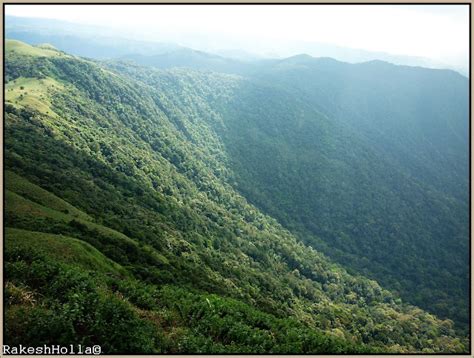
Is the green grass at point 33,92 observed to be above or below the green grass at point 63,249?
above

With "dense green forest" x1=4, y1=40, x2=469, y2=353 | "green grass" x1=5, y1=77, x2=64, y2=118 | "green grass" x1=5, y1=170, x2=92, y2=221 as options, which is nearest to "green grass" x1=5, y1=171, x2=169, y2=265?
"green grass" x1=5, y1=170, x2=92, y2=221

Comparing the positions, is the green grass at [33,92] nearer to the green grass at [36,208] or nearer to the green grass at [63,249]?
the green grass at [36,208]

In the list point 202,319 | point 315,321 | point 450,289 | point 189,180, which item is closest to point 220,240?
point 315,321

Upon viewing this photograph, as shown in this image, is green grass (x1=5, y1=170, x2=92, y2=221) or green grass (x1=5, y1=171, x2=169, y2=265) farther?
green grass (x1=5, y1=170, x2=92, y2=221)

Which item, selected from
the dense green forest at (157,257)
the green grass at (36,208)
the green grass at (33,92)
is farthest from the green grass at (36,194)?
the green grass at (33,92)

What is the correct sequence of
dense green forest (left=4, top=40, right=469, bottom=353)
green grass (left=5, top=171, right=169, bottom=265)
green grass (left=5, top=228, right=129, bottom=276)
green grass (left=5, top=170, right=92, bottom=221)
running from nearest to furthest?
1. dense green forest (left=4, top=40, right=469, bottom=353)
2. green grass (left=5, top=228, right=129, bottom=276)
3. green grass (left=5, top=171, right=169, bottom=265)
4. green grass (left=5, top=170, right=92, bottom=221)

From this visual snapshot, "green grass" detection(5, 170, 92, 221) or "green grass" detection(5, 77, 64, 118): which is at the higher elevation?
"green grass" detection(5, 77, 64, 118)

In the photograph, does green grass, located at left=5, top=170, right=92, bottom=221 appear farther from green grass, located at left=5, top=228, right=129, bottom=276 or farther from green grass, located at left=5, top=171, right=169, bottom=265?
green grass, located at left=5, top=228, right=129, bottom=276

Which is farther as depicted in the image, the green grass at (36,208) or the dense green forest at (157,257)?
the green grass at (36,208)

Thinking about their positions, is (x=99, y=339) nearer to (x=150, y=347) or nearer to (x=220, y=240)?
(x=150, y=347)
